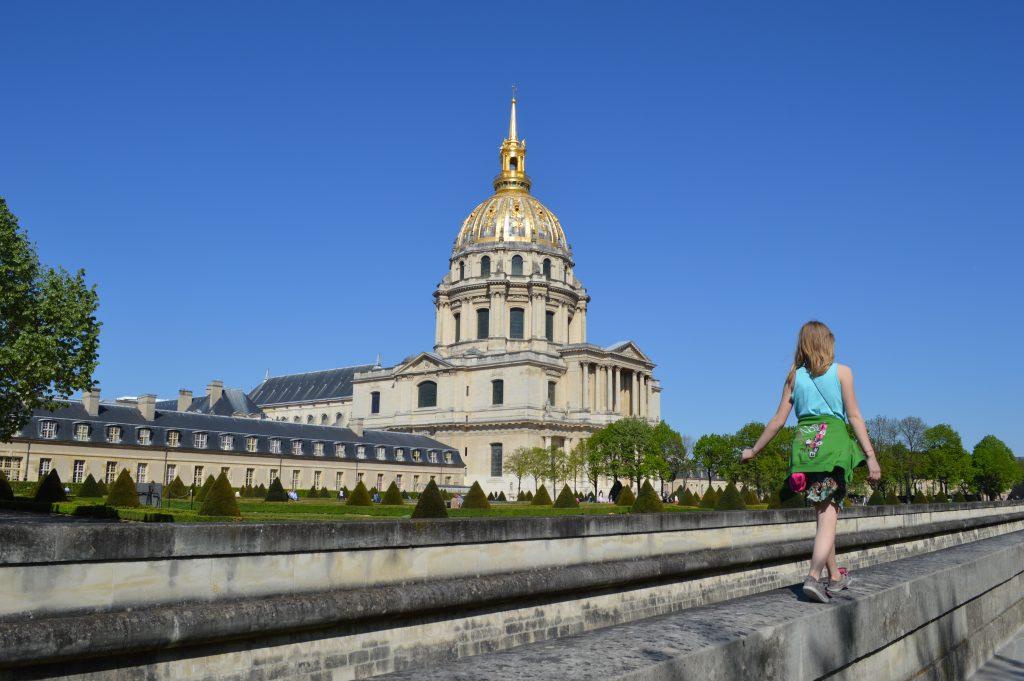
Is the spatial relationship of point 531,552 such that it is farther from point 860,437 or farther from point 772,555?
point 772,555

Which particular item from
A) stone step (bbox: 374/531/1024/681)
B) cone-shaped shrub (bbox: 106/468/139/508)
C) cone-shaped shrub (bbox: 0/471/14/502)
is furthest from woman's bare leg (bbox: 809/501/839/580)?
cone-shaped shrub (bbox: 106/468/139/508)

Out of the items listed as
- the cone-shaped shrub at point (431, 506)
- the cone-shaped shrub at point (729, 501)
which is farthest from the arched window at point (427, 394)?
the cone-shaped shrub at point (431, 506)

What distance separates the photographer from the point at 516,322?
284 ft

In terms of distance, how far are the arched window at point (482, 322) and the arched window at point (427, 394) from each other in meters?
6.70

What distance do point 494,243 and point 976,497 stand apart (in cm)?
6462

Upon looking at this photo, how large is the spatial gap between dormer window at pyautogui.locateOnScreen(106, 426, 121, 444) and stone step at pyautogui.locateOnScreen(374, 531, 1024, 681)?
185ft

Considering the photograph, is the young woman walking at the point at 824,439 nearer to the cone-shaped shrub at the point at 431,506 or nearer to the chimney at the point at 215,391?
the cone-shaped shrub at the point at 431,506

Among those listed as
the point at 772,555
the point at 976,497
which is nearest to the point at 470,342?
the point at 976,497

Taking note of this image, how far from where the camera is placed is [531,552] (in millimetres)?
9891

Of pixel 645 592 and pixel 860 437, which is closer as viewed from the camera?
pixel 860 437

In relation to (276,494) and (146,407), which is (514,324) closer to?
(146,407)

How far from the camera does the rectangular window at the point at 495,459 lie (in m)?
79.6

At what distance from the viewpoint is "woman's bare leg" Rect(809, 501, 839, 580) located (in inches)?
215

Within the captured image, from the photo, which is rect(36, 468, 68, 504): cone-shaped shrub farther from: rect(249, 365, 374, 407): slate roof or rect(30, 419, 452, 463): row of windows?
rect(249, 365, 374, 407): slate roof
